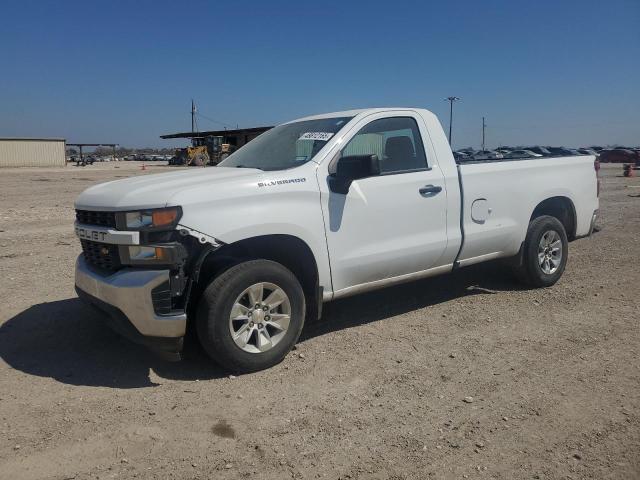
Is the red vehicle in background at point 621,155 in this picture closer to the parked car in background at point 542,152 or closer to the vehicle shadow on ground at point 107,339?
the parked car in background at point 542,152

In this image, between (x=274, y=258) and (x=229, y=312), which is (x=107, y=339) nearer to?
(x=229, y=312)

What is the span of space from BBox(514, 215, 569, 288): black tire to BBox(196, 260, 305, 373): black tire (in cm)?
306

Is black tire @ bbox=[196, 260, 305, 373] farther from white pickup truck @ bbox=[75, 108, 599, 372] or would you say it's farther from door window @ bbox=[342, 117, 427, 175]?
door window @ bbox=[342, 117, 427, 175]

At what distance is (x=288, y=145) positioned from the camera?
496cm

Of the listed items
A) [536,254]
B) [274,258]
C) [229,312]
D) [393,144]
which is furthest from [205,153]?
[229,312]

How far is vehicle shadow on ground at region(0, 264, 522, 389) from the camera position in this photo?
13.3 ft

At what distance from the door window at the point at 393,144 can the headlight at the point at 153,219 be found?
1770 millimetres

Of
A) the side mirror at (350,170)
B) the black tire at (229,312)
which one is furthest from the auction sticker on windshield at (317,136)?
the black tire at (229,312)

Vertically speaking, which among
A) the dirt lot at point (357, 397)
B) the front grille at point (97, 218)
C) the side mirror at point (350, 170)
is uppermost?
the side mirror at point (350, 170)

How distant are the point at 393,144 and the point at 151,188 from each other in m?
2.28

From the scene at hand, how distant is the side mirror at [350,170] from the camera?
4.20 m

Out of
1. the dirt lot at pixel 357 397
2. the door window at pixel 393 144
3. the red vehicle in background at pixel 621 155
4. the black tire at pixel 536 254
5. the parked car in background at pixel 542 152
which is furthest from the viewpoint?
the red vehicle in background at pixel 621 155

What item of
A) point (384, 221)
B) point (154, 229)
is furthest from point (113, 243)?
point (384, 221)

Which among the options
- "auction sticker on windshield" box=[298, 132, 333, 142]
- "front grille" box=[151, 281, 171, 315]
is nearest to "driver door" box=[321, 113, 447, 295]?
"auction sticker on windshield" box=[298, 132, 333, 142]
